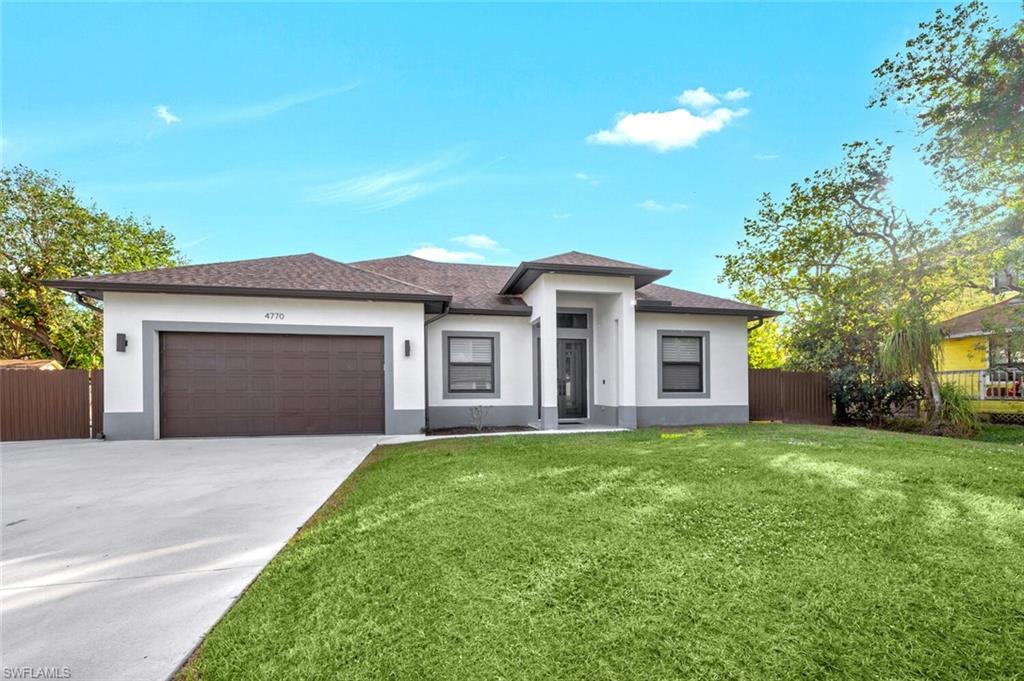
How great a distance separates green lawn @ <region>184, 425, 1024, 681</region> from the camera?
194cm

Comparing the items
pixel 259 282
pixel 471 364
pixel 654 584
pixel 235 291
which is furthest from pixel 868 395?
pixel 235 291

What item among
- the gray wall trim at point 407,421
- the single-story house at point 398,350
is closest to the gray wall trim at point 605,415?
the single-story house at point 398,350

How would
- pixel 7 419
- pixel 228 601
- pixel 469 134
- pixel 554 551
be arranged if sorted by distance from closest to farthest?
pixel 228 601
pixel 554 551
pixel 7 419
pixel 469 134

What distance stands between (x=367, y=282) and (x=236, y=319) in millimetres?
2706

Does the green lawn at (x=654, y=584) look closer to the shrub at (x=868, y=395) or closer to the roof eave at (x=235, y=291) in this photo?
the roof eave at (x=235, y=291)

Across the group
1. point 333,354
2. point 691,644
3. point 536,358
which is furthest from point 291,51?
point 691,644

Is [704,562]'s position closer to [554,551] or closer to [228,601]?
[554,551]

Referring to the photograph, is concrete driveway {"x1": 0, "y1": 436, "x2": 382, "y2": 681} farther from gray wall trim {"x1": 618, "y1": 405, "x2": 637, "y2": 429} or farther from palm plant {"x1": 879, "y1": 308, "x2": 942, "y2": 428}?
palm plant {"x1": 879, "y1": 308, "x2": 942, "y2": 428}

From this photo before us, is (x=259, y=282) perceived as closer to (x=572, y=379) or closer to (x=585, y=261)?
(x=585, y=261)

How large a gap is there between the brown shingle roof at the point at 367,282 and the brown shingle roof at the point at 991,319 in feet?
16.0

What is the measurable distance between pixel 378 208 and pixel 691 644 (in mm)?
19266

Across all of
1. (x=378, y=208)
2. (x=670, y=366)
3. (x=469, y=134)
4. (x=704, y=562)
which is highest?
(x=469, y=134)

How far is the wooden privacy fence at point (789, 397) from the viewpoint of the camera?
13016mm

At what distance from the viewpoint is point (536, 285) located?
10.8 m
